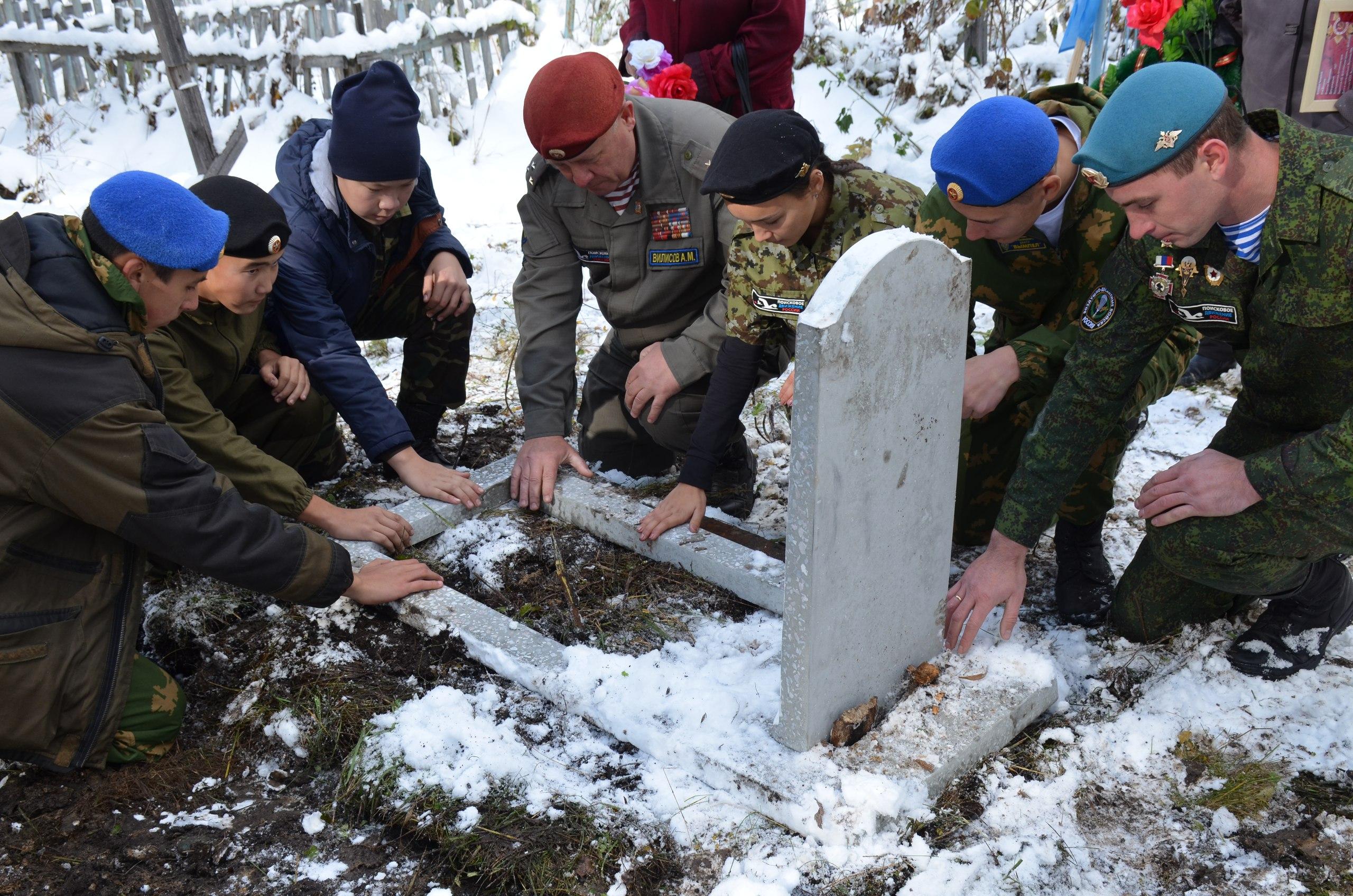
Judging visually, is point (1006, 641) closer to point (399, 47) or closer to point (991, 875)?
point (991, 875)

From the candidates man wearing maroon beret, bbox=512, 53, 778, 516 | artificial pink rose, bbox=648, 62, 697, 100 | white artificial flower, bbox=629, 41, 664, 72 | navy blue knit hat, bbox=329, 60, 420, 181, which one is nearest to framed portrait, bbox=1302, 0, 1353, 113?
man wearing maroon beret, bbox=512, 53, 778, 516

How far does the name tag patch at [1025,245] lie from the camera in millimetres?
2674

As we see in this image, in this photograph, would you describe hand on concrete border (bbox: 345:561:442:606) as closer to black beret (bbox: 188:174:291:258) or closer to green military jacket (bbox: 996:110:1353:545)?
black beret (bbox: 188:174:291:258)

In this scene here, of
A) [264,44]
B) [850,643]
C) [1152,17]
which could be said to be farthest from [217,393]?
[264,44]

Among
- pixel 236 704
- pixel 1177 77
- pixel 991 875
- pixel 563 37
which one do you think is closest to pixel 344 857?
pixel 236 704

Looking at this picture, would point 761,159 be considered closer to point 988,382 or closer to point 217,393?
point 988,382

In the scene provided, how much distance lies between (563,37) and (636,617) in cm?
790

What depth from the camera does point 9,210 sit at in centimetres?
725

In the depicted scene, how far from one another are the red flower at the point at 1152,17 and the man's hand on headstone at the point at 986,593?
2.81 m

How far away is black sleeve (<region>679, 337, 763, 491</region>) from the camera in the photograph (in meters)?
2.90

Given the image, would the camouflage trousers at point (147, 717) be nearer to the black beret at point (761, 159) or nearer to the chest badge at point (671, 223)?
the black beret at point (761, 159)

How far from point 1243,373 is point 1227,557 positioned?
0.45 metres

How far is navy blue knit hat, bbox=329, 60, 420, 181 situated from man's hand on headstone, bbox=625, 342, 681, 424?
3.07 feet

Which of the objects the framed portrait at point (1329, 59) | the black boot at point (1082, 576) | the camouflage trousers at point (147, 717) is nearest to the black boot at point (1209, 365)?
the framed portrait at point (1329, 59)
